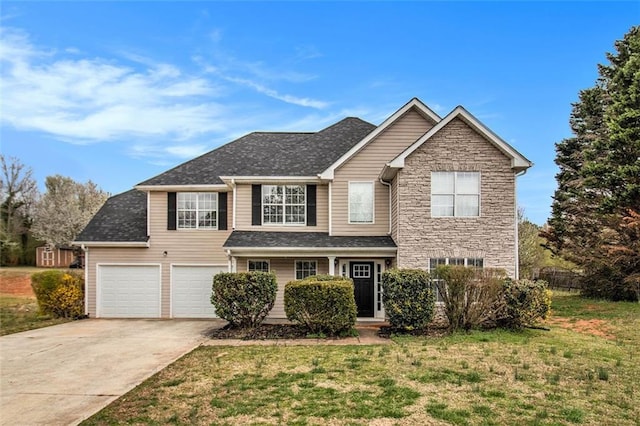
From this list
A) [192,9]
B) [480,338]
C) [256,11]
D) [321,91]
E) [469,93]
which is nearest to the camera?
[480,338]

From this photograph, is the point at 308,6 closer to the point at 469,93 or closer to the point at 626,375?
Result: the point at 469,93

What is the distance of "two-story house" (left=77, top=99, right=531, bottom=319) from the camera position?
15.1 m

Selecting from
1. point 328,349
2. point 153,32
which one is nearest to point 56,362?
point 328,349

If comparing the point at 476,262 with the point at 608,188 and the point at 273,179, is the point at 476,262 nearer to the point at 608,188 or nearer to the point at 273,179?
the point at 273,179

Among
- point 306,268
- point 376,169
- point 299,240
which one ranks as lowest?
point 306,268

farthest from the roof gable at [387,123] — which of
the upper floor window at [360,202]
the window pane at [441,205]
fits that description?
the window pane at [441,205]

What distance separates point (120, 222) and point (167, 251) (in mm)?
2732

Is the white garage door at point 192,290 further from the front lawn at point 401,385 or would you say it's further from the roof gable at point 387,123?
the front lawn at point 401,385

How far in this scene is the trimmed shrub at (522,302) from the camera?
13.0m

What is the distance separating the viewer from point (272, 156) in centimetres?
1917

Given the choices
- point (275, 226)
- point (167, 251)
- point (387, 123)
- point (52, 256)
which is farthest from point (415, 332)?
point (52, 256)

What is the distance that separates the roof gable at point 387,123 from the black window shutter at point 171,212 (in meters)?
6.08

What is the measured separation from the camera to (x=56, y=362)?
10156 millimetres

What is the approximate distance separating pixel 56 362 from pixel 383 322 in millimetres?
9942
